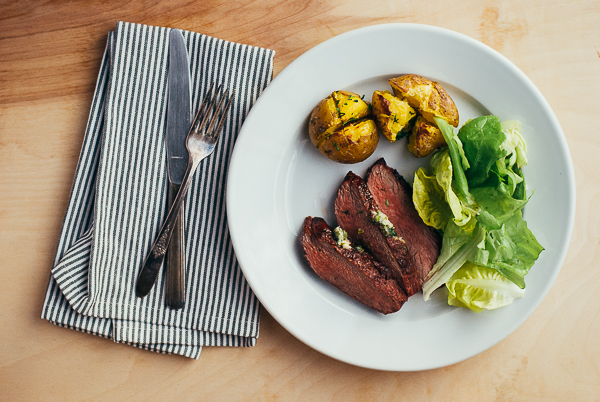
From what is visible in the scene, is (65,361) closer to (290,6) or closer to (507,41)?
(290,6)

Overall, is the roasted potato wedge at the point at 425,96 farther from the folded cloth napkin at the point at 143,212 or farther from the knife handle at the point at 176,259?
the knife handle at the point at 176,259

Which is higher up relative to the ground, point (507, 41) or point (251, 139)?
point (507, 41)

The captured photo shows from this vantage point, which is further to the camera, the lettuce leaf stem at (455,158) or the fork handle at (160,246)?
the fork handle at (160,246)

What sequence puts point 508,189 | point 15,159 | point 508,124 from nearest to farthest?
point 508,189
point 508,124
point 15,159

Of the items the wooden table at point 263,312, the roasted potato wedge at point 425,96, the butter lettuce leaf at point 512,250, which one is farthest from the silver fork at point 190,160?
the butter lettuce leaf at point 512,250

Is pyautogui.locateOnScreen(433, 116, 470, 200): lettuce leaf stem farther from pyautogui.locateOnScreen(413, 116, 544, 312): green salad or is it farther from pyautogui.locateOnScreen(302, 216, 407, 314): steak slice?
pyautogui.locateOnScreen(302, 216, 407, 314): steak slice

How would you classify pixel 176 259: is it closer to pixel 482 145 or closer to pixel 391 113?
pixel 391 113

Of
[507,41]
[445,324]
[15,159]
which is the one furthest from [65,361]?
[507,41]
